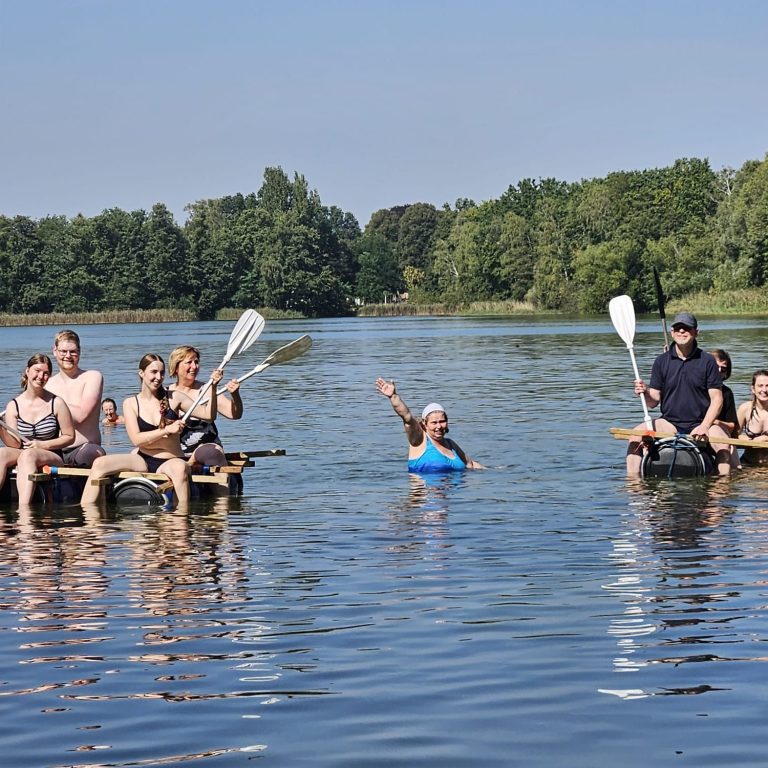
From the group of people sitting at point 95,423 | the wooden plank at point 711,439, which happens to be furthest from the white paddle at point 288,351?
the wooden plank at point 711,439

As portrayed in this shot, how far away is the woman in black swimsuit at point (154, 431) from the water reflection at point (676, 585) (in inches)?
143

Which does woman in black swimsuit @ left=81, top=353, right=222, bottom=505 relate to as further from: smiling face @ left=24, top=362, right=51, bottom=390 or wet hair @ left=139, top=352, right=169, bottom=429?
smiling face @ left=24, top=362, right=51, bottom=390

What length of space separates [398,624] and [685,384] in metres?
6.50

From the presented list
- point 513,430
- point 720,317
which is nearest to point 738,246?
point 720,317

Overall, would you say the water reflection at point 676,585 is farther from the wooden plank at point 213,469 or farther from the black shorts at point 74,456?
the black shorts at point 74,456

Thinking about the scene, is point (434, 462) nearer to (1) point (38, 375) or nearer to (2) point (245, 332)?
(2) point (245, 332)

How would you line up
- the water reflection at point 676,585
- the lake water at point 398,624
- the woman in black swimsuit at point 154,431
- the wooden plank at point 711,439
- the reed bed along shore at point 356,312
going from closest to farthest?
1. the lake water at point 398,624
2. the water reflection at point 676,585
3. the woman in black swimsuit at point 154,431
4. the wooden plank at point 711,439
5. the reed bed along shore at point 356,312

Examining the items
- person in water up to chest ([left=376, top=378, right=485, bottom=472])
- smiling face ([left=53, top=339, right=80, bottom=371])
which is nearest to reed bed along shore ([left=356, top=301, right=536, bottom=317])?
person in water up to chest ([left=376, top=378, right=485, bottom=472])

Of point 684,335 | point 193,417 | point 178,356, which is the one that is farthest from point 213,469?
point 684,335

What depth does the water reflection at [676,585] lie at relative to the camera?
6684 mm

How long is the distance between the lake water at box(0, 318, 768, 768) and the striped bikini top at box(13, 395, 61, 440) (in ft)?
2.22

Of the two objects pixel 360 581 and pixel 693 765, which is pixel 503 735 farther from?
pixel 360 581

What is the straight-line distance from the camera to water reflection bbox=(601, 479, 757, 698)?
6.68m

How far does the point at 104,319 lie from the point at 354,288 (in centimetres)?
3661
